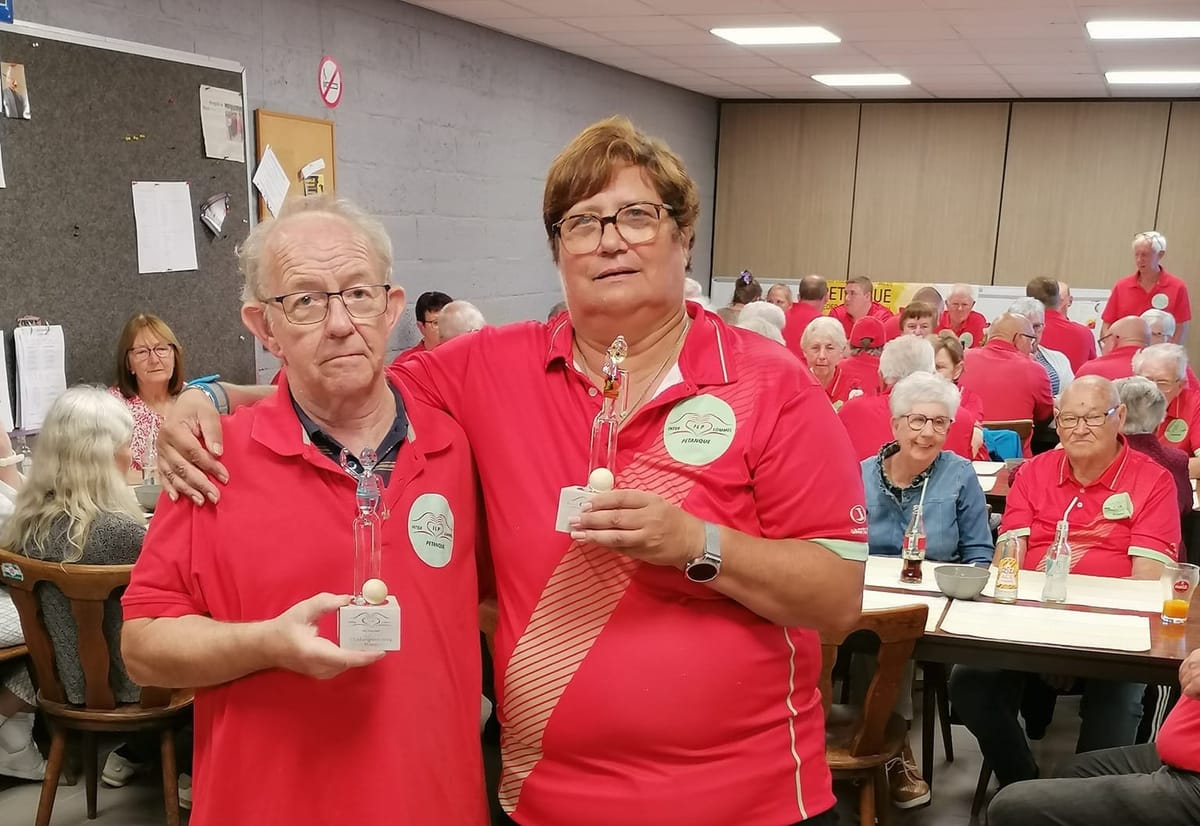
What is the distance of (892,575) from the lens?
3211 millimetres

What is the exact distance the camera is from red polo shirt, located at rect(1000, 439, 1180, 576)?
3.36 m

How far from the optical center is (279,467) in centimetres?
137

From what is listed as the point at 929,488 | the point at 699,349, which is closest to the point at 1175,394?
the point at 929,488

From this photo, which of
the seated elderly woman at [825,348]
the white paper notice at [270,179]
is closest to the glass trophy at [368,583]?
the white paper notice at [270,179]

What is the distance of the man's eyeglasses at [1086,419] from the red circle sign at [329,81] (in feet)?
12.9

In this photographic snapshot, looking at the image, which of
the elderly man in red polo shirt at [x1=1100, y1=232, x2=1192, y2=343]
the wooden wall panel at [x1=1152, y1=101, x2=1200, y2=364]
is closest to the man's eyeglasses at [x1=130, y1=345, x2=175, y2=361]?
the elderly man in red polo shirt at [x1=1100, y1=232, x2=1192, y2=343]

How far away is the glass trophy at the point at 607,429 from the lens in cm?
132

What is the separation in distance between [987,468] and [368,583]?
411 cm

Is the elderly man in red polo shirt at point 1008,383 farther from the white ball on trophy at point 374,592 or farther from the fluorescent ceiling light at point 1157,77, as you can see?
the white ball on trophy at point 374,592

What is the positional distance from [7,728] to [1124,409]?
3796mm

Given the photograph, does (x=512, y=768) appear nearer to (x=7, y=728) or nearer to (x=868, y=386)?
(x=7, y=728)

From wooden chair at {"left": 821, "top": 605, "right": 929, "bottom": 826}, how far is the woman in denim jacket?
0.75 metres

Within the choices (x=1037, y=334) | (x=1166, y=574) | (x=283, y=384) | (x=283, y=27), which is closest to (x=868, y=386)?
(x=1037, y=334)

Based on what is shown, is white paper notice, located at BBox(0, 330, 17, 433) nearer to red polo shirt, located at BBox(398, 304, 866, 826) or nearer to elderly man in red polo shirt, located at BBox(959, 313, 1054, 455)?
red polo shirt, located at BBox(398, 304, 866, 826)
